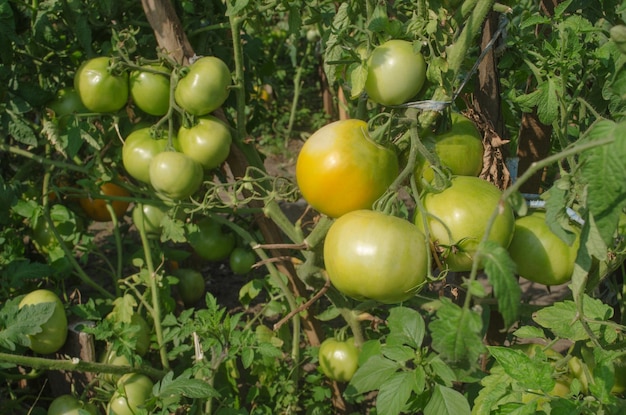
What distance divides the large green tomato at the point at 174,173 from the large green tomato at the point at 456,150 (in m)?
0.67

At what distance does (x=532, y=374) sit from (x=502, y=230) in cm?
21

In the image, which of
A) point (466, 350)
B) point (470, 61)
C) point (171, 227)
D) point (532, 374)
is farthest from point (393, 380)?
point (171, 227)

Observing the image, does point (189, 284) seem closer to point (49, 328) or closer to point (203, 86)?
point (49, 328)

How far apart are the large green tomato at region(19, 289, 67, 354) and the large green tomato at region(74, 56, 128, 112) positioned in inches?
21.9

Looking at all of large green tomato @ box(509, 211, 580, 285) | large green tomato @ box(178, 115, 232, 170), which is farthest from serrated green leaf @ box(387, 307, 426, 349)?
large green tomato @ box(178, 115, 232, 170)

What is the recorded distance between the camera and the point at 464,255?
0.82 m

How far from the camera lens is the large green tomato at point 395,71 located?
905 millimetres

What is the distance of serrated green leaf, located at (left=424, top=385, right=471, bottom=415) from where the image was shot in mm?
983

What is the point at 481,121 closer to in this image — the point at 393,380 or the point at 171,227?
the point at 393,380

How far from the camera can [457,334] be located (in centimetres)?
55

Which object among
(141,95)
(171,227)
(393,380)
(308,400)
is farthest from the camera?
(308,400)

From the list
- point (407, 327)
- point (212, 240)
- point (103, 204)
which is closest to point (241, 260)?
point (212, 240)

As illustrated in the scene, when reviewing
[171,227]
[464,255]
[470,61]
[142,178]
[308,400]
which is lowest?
[308,400]

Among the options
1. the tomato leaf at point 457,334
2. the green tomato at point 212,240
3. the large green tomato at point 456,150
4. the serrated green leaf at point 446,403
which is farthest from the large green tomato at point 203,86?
the tomato leaf at point 457,334
